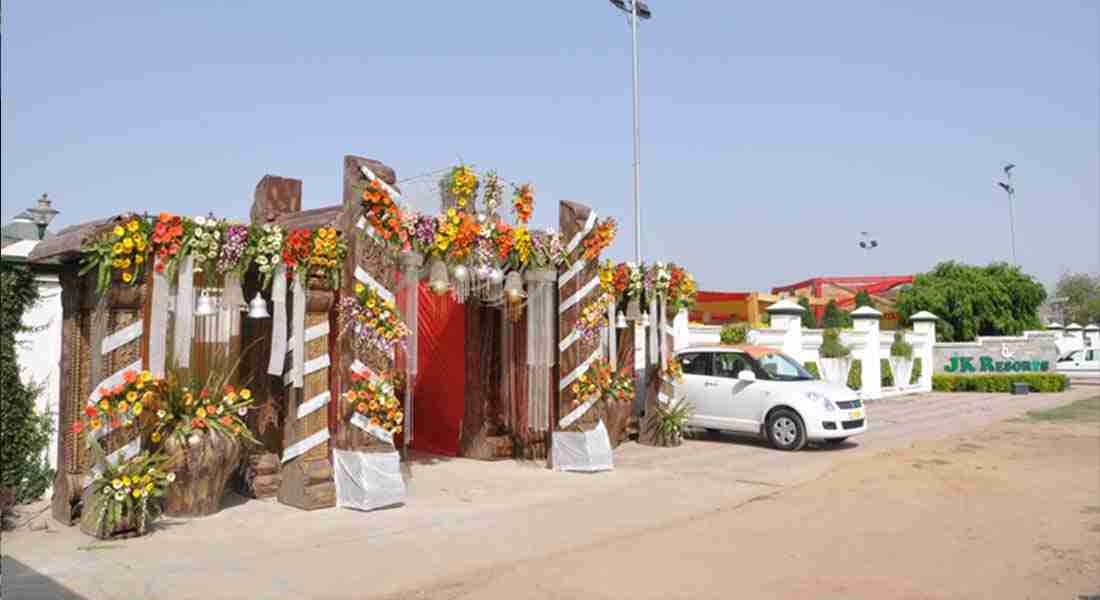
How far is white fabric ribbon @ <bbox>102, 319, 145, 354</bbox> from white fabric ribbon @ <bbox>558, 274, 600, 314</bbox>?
491 cm

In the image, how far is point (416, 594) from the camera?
5.26 metres

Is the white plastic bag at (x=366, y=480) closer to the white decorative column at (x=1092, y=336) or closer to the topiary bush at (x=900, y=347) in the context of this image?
the topiary bush at (x=900, y=347)

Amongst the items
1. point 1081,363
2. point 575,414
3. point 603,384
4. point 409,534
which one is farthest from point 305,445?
point 1081,363

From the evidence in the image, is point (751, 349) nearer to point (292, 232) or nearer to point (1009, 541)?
point (1009, 541)

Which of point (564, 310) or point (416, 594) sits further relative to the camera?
point (564, 310)

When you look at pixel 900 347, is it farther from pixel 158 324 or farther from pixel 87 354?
pixel 87 354

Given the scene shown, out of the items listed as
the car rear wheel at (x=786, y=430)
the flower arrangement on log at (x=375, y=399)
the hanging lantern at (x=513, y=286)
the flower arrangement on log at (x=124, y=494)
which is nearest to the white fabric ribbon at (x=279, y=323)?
the flower arrangement on log at (x=375, y=399)

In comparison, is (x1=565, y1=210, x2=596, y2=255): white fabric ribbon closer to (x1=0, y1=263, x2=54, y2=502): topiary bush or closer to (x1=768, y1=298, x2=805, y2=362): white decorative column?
(x1=0, y1=263, x2=54, y2=502): topiary bush

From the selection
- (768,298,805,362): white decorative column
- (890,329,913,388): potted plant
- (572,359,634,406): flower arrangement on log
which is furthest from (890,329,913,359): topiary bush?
(572,359,634,406): flower arrangement on log

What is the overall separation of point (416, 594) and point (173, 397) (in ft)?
10.8

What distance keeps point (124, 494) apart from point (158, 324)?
1.43 metres

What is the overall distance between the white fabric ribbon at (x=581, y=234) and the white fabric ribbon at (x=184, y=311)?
4539mm

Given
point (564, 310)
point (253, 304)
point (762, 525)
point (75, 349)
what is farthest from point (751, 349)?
point (75, 349)

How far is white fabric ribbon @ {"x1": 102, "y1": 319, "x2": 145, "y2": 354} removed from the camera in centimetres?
681
